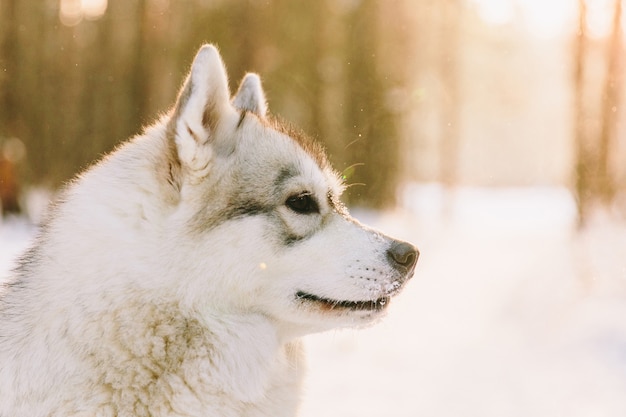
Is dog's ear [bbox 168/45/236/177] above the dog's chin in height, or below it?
above

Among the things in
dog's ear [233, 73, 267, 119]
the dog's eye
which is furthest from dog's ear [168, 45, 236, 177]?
dog's ear [233, 73, 267, 119]

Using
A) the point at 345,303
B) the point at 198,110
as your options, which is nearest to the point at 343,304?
the point at 345,303

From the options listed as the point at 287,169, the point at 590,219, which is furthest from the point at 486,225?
the point at 287,169

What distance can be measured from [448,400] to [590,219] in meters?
7.55

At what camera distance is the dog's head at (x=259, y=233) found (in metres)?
2.71

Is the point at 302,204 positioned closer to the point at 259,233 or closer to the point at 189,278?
the point at 259,233

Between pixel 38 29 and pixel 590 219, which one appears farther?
pixel 38 29

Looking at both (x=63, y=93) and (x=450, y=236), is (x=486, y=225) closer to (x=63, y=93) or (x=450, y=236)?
(x=450, y=236)

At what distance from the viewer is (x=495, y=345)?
7836 millimetres

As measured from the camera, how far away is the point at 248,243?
9.05 feet

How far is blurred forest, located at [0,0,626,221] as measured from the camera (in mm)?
12617

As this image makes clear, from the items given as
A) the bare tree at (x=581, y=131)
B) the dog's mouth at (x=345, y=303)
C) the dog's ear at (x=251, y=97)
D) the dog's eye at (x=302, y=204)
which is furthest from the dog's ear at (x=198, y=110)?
the bare tree at (x=581, y=131)

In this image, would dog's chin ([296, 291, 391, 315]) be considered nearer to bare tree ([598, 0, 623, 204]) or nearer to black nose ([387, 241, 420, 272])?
black nose ([387, 241, 420, 272])

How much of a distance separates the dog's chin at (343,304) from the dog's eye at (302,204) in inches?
14.9
